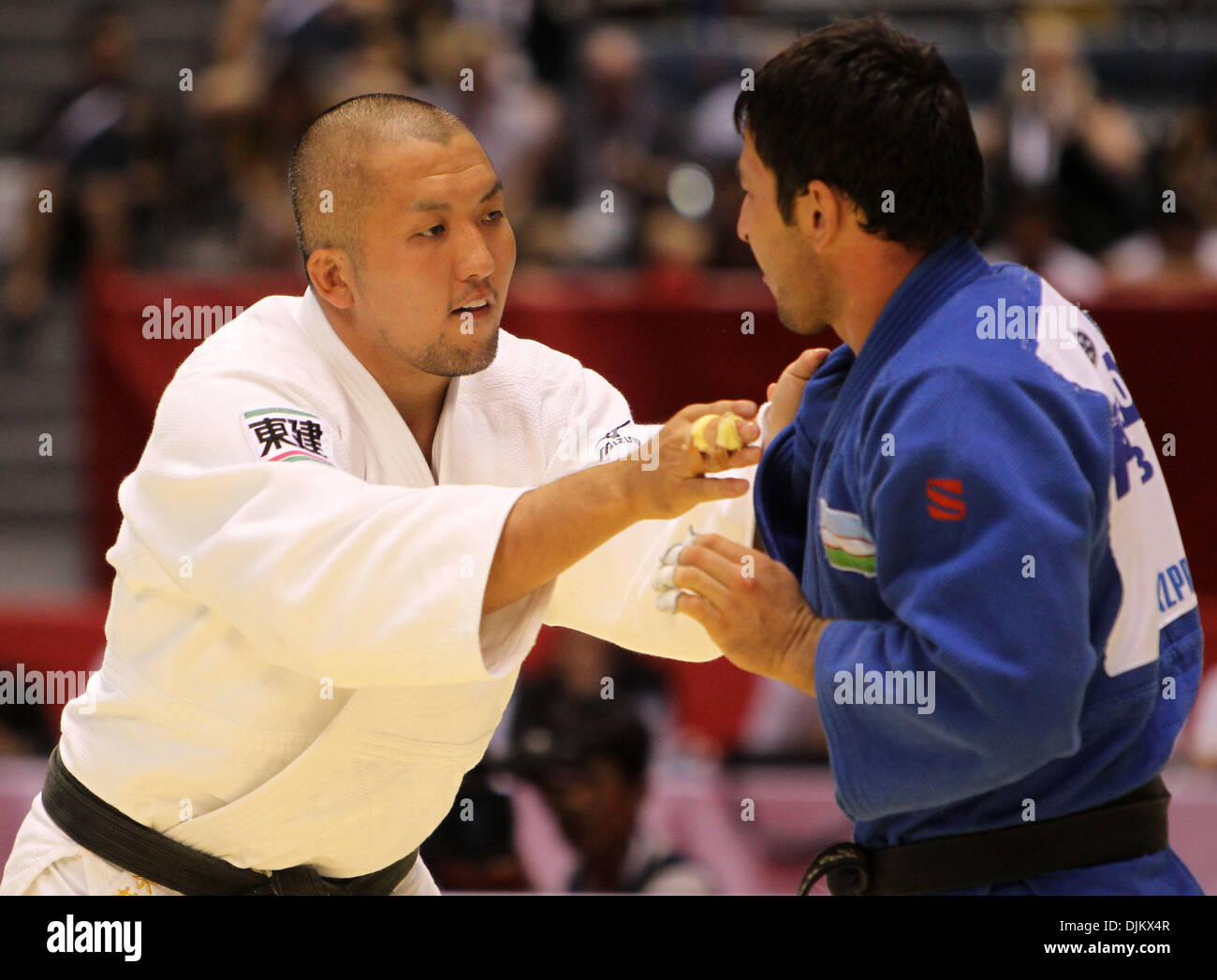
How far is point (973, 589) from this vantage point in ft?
7.80

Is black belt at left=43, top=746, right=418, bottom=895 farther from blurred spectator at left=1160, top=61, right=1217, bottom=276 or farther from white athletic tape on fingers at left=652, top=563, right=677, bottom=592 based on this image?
blurred spectator at left=1160, top=61, right=1217, bottom=276

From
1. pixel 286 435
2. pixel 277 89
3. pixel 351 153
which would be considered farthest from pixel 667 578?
pixel 277 89

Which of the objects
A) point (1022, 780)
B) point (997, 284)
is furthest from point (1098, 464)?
point (1022, 780)

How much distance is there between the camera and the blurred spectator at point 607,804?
5.52 meters

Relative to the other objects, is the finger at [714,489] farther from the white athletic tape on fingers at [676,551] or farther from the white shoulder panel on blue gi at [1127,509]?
the white shoulder panel on blue gi at [1127,509]

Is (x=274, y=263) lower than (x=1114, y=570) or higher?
higher

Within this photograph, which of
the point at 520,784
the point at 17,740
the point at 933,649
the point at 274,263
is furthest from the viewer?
the point at 274,263

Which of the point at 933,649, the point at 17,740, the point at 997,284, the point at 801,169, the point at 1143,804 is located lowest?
the point at 17,740

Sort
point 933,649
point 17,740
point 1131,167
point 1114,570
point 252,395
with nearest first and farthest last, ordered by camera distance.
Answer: point 933,649 → point 1114,570 → point 252,395 → point 17,740 → point 1131,167

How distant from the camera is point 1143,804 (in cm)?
269

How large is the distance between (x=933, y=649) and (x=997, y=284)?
70 cm

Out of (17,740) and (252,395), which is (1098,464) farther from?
(17,740)

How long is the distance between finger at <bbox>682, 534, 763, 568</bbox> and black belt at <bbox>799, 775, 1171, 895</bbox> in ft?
1.92

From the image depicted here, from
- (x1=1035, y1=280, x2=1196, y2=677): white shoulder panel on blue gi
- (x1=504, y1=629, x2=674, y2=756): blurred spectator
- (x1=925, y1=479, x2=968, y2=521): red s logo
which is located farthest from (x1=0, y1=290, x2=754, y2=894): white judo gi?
(x1=504, y1=629, x2=674, y2=756): blurred spectator
